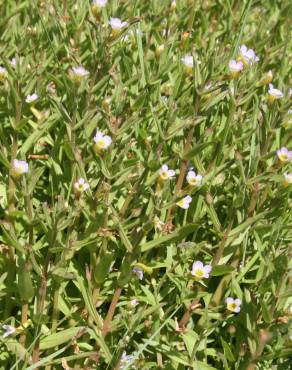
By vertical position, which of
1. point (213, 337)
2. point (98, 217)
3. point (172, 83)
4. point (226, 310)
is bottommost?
point (213, 337)

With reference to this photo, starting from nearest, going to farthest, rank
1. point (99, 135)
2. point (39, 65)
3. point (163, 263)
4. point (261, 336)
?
1. point (261, 336)
2. point (99, 135)
3. point (163, 263)
4. point (39, 65)

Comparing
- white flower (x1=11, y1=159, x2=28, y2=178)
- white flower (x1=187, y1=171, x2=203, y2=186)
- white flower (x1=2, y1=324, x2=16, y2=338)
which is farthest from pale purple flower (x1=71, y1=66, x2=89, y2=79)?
white flower (x1=2, y1=324, x2=16, y2=338)

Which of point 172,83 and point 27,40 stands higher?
point 27,40

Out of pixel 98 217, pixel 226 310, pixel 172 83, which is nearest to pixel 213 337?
pixel 226 310

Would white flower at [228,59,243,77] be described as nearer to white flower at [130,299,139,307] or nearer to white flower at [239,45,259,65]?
white flower at [239,45,259,65]

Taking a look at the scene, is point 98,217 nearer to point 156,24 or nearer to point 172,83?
point 172,83

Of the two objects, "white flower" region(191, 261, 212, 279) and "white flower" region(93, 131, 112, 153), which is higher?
"white flower" region(93, 131, 112, 153)

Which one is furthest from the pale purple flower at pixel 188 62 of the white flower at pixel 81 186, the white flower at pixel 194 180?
the white flower at pixel 81 186

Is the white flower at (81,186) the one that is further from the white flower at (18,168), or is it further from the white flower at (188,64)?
the white flower at (188,64)
